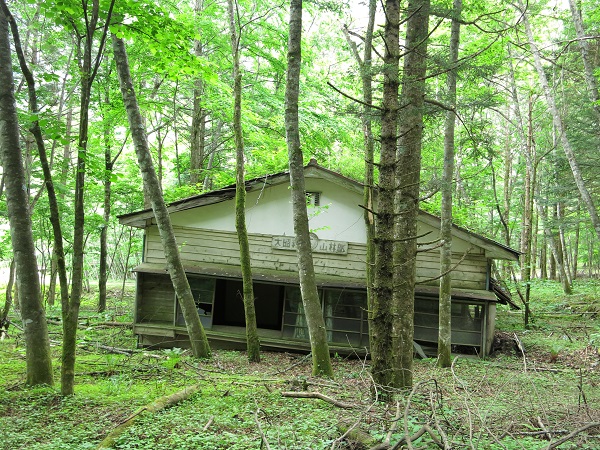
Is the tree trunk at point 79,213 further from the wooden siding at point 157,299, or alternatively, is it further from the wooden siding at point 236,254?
the wooden siding at point 157,299

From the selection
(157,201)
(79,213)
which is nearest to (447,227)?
(157,201)

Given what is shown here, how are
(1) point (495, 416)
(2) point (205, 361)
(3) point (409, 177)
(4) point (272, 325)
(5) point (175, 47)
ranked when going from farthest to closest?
(4) point (272, 325), (2) point (205, 361), (5) point (175, 47), (3) point (409, 177), (1) point (495, 416)

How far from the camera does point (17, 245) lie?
19.6 ft

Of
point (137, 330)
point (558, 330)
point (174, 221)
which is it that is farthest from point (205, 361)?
point (558, 330)

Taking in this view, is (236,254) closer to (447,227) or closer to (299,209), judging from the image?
(299,209)

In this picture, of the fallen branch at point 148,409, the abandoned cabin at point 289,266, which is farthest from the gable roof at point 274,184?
the fallen branch at point 148,409

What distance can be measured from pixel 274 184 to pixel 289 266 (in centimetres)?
261

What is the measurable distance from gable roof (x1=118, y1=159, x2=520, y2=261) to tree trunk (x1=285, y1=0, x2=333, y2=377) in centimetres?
359

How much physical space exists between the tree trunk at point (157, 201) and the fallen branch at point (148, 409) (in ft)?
11.0

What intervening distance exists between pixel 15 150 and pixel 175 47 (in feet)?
12.2

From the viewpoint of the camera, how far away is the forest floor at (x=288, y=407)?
171 inches

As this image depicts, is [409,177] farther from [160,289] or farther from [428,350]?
[160,289]

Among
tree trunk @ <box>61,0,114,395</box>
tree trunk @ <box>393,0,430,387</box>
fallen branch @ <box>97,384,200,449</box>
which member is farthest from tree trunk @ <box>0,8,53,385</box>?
tree trunk @ <box>393,0,430,387</box>

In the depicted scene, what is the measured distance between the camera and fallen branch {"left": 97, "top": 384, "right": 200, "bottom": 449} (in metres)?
4.74
